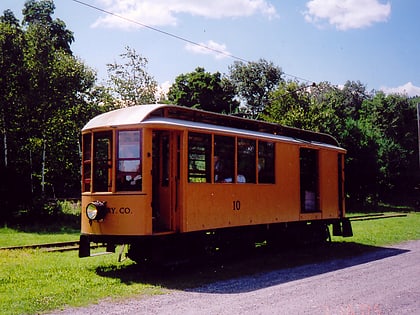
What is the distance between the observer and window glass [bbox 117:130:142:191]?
376 inches

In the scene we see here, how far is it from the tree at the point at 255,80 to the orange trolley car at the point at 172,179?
46.6m

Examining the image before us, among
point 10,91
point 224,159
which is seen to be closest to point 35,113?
point 10,91

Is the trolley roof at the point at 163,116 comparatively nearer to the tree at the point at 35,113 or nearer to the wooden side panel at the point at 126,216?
the wooden side panel at the point at 126,216

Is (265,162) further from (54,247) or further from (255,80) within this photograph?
(255,80)

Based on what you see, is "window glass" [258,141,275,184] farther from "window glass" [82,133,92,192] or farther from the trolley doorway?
"window glass" [82,133,92,192]

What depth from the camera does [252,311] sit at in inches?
268

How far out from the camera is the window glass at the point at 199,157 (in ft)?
33.0

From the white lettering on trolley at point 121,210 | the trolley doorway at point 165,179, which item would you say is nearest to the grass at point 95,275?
the trolley doorway at point 165,179

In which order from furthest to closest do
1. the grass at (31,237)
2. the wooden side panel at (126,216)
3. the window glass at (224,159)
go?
1. the grass at (31,237)
2. the window glass at (224,159)
3. the wooden side panel at (126,216)

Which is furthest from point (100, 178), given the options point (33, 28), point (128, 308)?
point (33, 28)

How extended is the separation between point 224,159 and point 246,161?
0.83 m

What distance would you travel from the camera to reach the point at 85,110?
28.7 metres

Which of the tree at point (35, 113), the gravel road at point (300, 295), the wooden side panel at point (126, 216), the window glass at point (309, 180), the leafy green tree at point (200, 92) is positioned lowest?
the gravel road at point (300, 295)

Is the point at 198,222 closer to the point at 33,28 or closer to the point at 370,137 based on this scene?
the point at 33,28
